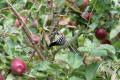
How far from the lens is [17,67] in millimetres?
1471

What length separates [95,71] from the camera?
1440 mm

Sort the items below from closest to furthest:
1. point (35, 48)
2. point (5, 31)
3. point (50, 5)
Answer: point (5, 31) < point (35, 48) < point (50, 5)

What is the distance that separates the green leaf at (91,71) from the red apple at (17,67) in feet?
1.15

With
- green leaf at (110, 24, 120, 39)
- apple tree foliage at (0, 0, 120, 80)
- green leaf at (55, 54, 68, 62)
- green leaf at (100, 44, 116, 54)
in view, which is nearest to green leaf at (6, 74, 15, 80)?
apple tree foliage at (0, 0, 120, 80)

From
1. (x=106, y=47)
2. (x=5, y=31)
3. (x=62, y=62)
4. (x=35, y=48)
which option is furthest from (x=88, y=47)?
(x=5, y=31)

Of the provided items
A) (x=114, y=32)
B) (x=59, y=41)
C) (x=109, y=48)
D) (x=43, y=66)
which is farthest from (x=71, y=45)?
(x=114, y=32)

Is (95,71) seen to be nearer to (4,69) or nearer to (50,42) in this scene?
(50,42)

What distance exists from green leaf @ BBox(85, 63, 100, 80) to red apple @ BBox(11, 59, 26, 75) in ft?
1.15

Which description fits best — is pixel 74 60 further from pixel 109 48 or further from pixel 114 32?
pixel 114 32

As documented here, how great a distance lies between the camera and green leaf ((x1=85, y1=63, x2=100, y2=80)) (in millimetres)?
1427

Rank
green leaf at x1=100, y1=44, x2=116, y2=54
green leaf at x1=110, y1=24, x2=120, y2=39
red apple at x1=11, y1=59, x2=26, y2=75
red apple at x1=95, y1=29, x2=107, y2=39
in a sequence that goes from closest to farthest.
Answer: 1. green leaf at x1=110, y1=24, x2=120, y2=39
2. green leaf at x1=100, y1=44, x2=116, y2=54
3. red apple at x1=11, y1=59, x2=26, y2=75
4. red apple at x1=95, y1=29, x2=107, y2=39

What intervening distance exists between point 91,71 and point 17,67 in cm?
37

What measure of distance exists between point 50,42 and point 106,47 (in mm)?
363

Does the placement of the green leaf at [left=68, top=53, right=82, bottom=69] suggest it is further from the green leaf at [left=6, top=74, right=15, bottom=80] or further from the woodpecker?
the green leaf at [left=6, top=74, right=15, bottom=80]
